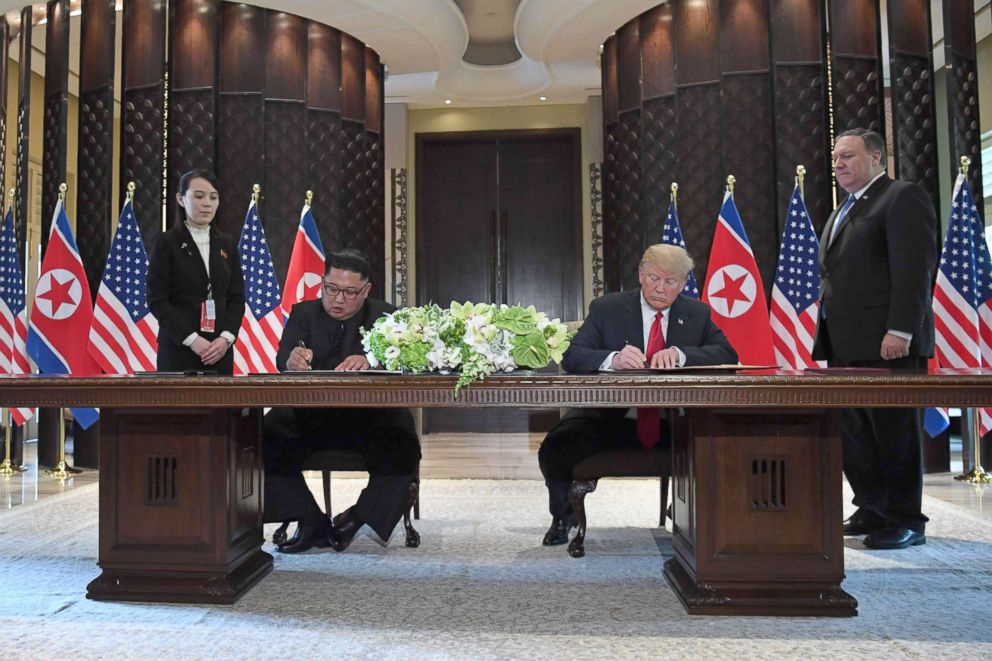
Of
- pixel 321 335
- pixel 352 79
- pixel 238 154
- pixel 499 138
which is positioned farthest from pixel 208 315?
pixel 499 138

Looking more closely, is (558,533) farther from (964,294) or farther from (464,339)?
(964,294)

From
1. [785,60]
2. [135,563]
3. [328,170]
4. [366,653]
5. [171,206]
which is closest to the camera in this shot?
[366,653]

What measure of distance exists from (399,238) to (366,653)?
7.02 meters

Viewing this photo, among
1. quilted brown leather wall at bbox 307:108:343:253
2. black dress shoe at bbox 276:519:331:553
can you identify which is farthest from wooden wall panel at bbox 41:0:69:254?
black dress shoe at bbox 276:519:331:553

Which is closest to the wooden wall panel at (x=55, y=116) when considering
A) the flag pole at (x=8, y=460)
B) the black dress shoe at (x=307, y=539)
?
the flag pole at (x=8, y=460)

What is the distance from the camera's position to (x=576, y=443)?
2.84 metres

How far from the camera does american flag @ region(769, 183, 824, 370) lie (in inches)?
186

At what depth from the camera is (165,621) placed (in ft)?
6.91

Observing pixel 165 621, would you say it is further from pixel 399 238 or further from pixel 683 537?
pixel 399 238

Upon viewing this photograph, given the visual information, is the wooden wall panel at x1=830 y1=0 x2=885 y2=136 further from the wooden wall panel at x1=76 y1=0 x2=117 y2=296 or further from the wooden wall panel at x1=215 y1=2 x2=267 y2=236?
the wooden wall panel at x1=76 y1=0 x2=117 y2=296

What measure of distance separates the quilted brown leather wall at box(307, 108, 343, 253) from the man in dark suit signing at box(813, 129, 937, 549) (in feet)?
13.2

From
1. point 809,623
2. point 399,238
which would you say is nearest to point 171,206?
point 399,238

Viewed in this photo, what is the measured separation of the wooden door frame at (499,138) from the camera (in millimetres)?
8688

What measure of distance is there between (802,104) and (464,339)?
153 inches
